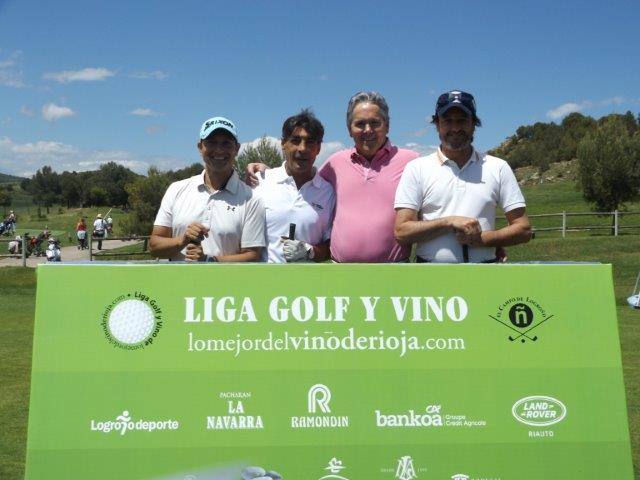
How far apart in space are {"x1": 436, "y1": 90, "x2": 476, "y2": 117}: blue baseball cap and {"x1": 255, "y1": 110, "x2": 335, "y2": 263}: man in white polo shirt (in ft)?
2.74

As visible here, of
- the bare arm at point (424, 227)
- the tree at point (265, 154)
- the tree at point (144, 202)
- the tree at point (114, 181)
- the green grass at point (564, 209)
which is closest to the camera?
the bare arm at point (424, 227)

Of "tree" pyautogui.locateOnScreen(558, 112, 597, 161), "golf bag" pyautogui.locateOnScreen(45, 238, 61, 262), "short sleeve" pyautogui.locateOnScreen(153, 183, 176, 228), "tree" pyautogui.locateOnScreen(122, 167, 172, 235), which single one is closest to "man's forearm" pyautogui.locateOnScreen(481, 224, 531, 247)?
"short sleeve" pyautogui.locateOnScreen(153, 183, 176, 228)

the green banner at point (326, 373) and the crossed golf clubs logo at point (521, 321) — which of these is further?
Answer: the crossed golf clubs logo at point (521, 321)

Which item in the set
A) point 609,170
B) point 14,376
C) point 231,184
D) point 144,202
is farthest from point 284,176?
point 609,170

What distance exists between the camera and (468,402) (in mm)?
3285

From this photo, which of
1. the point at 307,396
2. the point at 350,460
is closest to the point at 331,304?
the point at 307,396

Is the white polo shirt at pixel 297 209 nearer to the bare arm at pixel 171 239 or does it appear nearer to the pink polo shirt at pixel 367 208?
the pink polo shirt at pixel 367 208

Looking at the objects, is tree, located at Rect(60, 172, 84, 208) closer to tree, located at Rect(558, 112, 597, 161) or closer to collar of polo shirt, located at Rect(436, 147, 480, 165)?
tree, located at Rect(558, 112, 597, 161)

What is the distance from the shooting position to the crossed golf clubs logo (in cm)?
335

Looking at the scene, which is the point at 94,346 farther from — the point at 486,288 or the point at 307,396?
the point at 486,288

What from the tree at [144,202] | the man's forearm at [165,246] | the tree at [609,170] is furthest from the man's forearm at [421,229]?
the tree at [609,170]

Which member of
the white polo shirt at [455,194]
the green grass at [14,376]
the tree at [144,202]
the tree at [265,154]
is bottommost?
the green grass at [14,376]

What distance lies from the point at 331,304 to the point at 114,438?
1152 mm

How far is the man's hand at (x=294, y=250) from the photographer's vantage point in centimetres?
419
